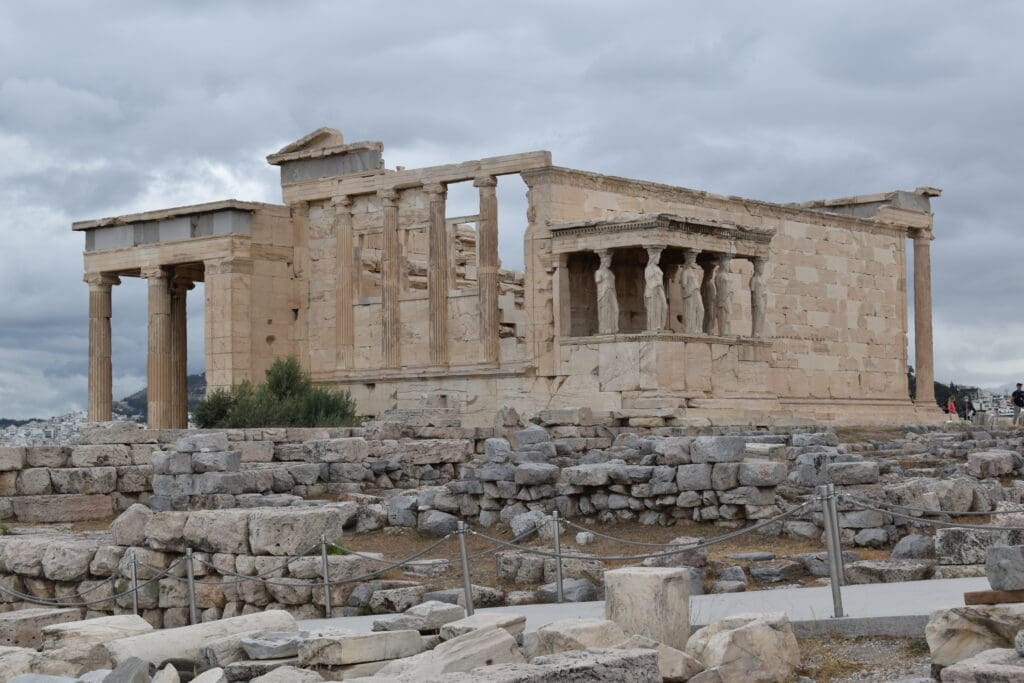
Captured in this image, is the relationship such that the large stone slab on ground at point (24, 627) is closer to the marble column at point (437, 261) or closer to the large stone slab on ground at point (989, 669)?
the large stone slab on ground at point (989, 669)

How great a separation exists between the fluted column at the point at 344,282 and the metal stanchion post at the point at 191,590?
1923cm

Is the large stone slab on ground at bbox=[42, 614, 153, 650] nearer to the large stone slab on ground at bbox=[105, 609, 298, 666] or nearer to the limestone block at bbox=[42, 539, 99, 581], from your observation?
the large stone slab on ground at bbox=[105, 609, 298, 666]

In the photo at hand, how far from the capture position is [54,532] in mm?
16219

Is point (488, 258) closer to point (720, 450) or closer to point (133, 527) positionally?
point (720, 450)

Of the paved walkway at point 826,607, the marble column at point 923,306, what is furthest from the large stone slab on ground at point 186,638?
the marble column at point 923,306

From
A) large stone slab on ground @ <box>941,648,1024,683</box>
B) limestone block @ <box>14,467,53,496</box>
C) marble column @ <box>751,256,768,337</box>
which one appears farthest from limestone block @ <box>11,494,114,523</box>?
marble column @ <box>751,256,768,337</box>

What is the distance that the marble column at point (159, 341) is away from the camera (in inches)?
1303

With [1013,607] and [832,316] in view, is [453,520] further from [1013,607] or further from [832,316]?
[832,316]

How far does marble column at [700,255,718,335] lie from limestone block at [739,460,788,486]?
15.3 meters

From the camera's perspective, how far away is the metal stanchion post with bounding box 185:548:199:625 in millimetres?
12414

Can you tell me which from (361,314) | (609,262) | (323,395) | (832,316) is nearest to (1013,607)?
(609,262)

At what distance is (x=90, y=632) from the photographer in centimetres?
1030

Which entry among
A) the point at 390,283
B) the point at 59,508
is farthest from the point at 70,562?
the point at 390,283

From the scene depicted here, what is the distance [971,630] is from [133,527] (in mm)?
8008
